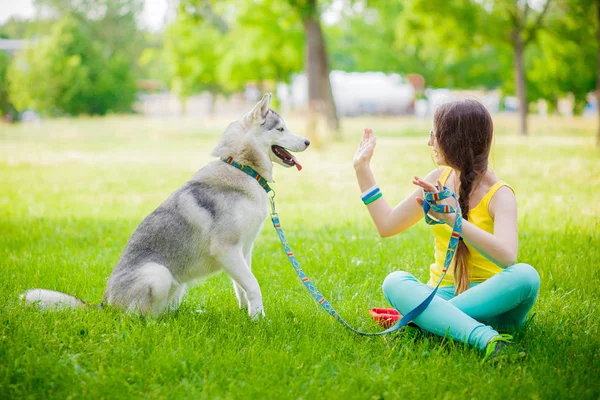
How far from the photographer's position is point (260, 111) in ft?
14.4

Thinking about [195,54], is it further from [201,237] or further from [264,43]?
[201,237]

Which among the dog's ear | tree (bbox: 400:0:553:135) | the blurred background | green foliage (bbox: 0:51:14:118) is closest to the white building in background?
the blurred background

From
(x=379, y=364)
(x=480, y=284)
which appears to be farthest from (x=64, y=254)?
(x=480, y=284)

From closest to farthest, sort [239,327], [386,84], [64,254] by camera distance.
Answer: [239,327] < [64,254] < [386,84]

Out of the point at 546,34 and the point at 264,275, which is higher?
the point at 546,34

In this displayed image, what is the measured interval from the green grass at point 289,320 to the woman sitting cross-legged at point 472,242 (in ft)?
0.61

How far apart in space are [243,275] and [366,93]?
59856 mm

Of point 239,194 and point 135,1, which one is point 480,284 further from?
point 135,1

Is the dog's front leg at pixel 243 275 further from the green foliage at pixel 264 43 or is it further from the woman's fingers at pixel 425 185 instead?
the green foliage at pixel 264 43

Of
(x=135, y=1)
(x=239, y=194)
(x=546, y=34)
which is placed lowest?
(x=239, y=194)

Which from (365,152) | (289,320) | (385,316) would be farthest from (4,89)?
(365,152)

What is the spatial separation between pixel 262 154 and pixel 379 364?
6.04 ft

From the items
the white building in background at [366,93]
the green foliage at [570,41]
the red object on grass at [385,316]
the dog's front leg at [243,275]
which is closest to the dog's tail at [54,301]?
the dog's front leg at [243,275]

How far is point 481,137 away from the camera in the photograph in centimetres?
Result: 353
